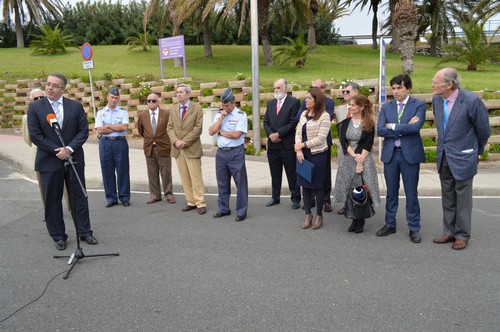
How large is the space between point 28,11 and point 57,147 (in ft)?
97.8

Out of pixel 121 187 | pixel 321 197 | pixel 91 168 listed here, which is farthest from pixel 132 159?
pixel 321 197

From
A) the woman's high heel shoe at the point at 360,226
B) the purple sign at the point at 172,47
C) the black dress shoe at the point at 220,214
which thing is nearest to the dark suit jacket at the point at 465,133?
the woman's high heel shoe at the point at 360,226

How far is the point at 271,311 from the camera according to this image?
402 cm

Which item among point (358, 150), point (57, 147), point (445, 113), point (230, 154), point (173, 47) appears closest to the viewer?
point (445, 113)

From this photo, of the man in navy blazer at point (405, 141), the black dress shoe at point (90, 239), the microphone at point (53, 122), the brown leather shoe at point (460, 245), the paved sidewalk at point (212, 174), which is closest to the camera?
the microphone at point (53, 122)

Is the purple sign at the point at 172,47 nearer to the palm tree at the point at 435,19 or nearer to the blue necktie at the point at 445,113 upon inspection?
the blue necktie at the point at 445,113

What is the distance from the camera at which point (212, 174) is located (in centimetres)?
999

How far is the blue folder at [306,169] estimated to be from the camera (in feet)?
20.6

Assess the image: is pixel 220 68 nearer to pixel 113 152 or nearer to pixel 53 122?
pixel 113 152

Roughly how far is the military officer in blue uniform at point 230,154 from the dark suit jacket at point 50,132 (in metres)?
1.88

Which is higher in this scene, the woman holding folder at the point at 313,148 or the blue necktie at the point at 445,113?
the blue necktie at the point at 445,113

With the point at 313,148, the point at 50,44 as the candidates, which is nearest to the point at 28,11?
the point at 50,44

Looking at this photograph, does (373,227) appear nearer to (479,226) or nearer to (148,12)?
(479,226)

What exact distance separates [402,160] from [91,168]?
7.50 metres
